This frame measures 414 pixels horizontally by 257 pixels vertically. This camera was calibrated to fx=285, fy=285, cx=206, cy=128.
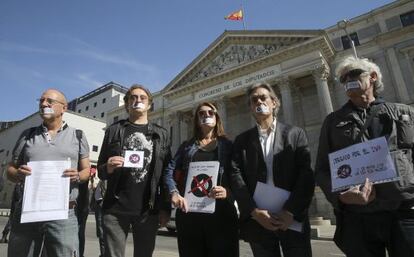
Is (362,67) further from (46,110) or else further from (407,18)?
(407,18)

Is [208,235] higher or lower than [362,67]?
lower

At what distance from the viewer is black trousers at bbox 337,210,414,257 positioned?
2412 millimetres

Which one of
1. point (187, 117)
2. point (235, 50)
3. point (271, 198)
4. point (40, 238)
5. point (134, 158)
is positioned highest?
point (235, 50)

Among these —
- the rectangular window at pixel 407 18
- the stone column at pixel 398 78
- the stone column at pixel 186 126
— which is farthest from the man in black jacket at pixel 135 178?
the stone column at pixel 186 126

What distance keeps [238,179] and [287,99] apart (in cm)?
2133

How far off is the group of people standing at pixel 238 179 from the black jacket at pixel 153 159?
0.5 inches

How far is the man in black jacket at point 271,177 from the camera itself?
294 cm

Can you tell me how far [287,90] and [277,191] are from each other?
2210 cm

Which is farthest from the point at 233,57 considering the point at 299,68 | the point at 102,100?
the point at 102,100

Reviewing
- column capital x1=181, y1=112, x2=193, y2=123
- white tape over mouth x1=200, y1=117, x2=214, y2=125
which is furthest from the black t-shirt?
column capital x1=181, y1=112, x2=193, y2=123

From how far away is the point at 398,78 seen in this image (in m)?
22.3

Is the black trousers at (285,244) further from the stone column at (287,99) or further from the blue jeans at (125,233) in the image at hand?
the stone column at (287,99)

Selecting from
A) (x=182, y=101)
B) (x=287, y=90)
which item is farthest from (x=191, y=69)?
(x=287, y=90)

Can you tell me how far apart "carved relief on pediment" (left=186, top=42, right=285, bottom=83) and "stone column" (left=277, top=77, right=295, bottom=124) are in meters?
3.27
